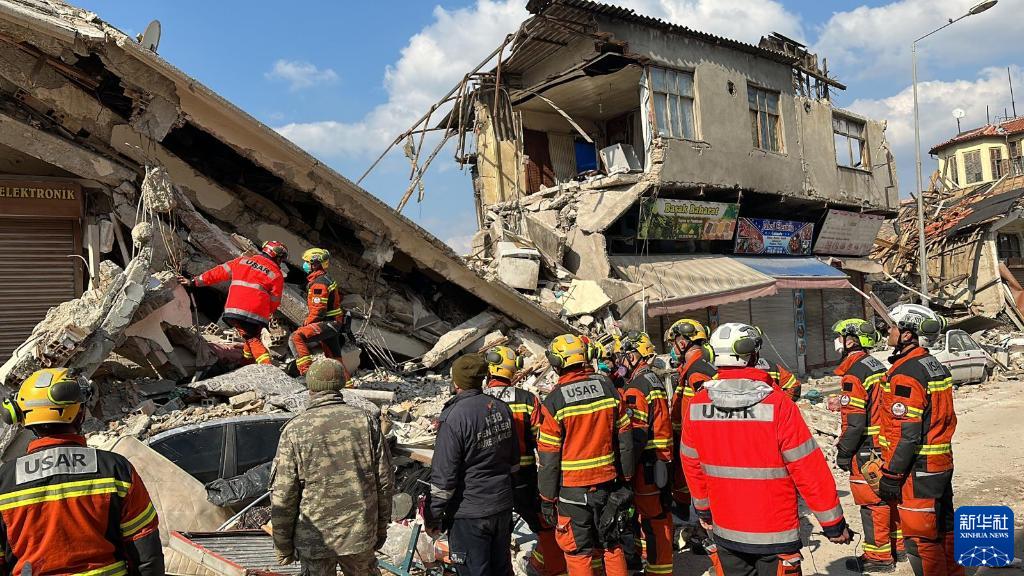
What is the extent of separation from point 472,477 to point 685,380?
2.33m

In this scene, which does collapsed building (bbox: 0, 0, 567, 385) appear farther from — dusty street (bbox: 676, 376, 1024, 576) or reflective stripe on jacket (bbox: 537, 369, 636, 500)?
dusty street (bbox: 676, 376, 1024, 576)

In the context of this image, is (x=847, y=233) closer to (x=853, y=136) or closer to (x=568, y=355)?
(x=853, y=136)

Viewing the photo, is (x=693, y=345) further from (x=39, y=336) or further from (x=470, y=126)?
(x=470, y=126)

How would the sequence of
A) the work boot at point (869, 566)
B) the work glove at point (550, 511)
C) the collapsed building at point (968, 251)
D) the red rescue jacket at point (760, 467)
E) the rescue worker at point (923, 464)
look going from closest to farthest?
the red rescue jacket at point (760, 467)
the work glove at point (550, 511)
the rescue worker at point (923, 464)
the work boot at point (869, 566)
the collapsed building at point (968, 251)

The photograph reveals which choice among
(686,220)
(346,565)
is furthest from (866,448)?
(686,220)

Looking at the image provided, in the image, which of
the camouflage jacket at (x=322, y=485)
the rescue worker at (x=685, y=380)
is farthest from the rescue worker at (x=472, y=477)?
the rescue worker at (x=685, y=380)

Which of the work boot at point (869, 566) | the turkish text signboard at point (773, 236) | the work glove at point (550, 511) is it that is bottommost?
the work boot at point (869, 566)

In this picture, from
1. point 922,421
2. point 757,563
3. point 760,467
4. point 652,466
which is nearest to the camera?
point 760,467

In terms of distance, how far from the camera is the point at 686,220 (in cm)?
1520

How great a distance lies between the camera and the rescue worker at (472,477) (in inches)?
158

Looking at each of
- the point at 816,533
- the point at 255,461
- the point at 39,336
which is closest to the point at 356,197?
the point at 39,336

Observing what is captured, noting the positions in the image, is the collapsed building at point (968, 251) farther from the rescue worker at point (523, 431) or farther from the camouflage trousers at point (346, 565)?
the camouflage trousers at point (346, 565)

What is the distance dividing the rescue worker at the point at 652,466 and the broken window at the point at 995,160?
4482cm

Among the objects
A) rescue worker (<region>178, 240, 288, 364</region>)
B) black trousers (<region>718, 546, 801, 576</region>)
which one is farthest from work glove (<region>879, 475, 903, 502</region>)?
rescue worker (<region>178, 240, 288, 364</region>)
